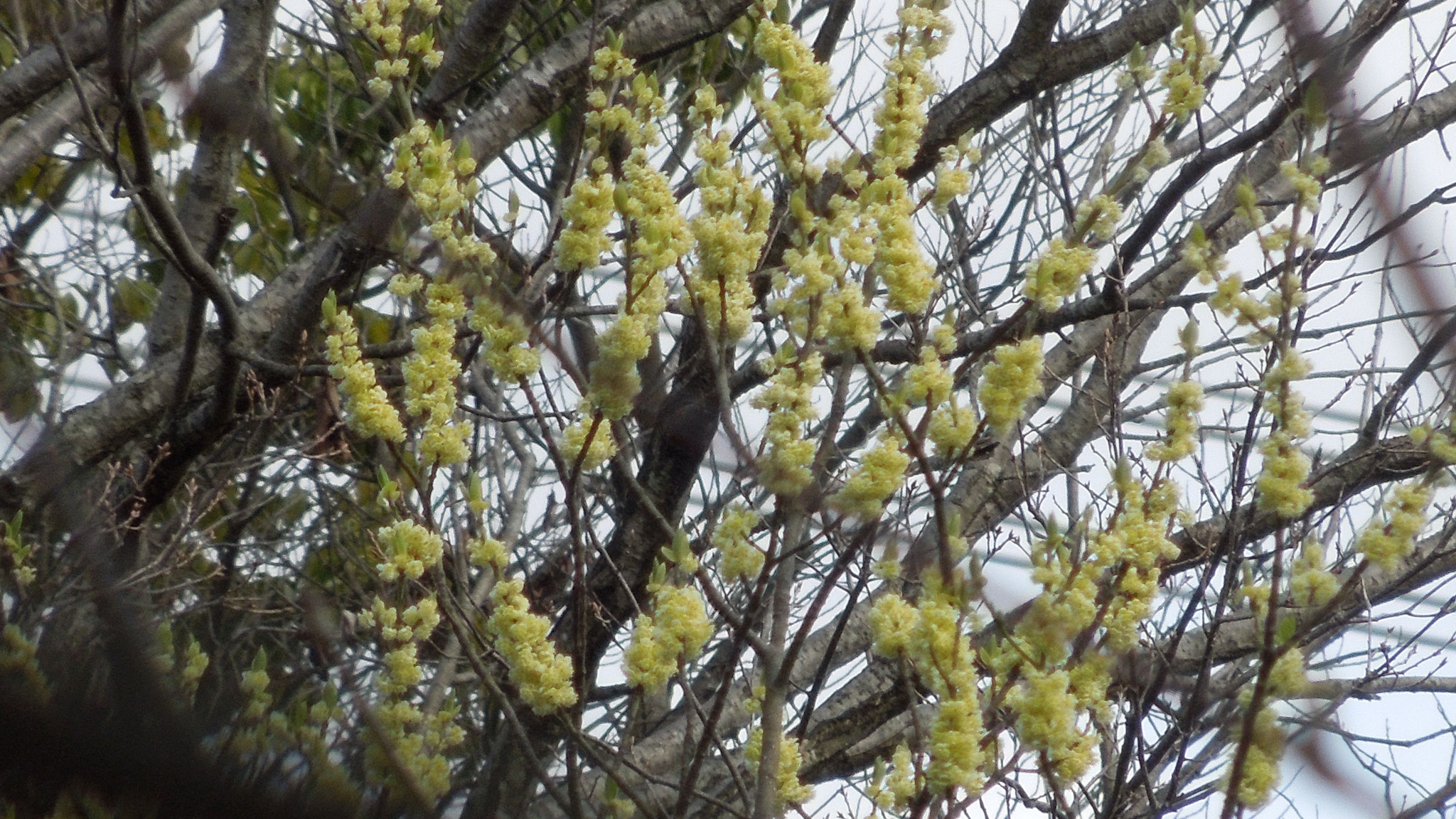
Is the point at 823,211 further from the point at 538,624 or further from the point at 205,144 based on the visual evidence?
the point at 205,144

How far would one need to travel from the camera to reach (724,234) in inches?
58.9

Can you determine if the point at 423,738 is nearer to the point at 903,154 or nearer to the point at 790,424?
the point at 790,424

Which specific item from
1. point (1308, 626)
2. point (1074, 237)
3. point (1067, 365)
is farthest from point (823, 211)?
point (1067, 365)

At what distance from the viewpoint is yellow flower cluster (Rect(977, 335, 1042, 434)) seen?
4.62 feet

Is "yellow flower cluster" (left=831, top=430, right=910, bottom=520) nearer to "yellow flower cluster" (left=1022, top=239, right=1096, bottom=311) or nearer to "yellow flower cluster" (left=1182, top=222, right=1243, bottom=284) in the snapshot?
"yellow flower cluster" (left=1022, top=239, right=1096, bottom=311)


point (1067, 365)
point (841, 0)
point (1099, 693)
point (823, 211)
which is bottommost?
A: point (1099, 693)

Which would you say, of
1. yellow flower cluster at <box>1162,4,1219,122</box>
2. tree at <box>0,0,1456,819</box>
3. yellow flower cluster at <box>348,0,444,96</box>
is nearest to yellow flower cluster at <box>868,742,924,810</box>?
tree at <box>0,0,1456,819</box>

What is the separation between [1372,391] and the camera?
369 centimetres

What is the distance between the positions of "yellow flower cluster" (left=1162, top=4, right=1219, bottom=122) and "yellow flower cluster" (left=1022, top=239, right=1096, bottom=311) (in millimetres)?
260

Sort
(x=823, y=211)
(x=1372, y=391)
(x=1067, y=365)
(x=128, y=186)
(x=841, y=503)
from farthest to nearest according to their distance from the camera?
(x=1372, y=391)
(x=1067, y=365)
(x=128, y=186)
(x=823, y=211)
(x=841, y=503)

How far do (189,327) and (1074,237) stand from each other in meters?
1.70

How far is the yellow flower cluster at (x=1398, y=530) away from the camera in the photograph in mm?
1338

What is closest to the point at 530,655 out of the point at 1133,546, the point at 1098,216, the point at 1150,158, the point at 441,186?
the point at 441,186

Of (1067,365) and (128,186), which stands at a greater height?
(1067,365)
